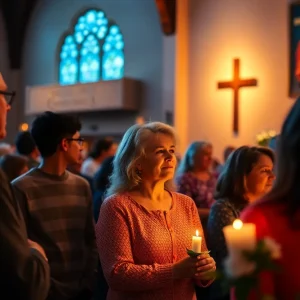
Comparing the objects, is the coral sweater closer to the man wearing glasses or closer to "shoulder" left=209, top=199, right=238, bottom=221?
"shoulder" left=209, top=199, right=238, bottom=221

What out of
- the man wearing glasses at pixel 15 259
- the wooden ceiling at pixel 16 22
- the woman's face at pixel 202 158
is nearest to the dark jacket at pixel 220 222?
the man wearing glasses at pixel 15 259

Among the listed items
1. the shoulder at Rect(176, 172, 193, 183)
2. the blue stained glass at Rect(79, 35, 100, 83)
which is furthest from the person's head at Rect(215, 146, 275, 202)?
the blue stained glass at Rect(79, 35, 100, 83)

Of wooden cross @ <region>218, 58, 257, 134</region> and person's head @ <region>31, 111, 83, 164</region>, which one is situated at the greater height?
wooden cross @ <region>218, 58, 257, 134</region>

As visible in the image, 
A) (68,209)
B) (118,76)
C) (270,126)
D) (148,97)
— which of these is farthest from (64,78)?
(68,209)

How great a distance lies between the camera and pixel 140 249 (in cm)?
221

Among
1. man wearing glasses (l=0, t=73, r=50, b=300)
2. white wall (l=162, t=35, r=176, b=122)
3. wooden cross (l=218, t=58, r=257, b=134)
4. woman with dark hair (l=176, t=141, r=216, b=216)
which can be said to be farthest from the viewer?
white wall (l=162, t=35, r=176, b=122)

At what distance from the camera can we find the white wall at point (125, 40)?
41.2ft

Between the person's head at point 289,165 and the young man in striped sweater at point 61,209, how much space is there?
1518 millimetres

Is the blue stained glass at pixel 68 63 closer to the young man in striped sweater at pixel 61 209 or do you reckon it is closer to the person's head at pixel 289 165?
the young man in striped sweater at pixel 61 209

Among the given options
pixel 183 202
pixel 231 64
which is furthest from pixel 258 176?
pixel 231 64

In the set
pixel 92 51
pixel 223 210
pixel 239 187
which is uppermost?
pixel 92 51

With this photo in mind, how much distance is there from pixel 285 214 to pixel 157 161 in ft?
3.45

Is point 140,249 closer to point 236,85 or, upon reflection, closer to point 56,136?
point 56,136

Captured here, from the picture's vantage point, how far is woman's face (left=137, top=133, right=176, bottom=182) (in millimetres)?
2348
